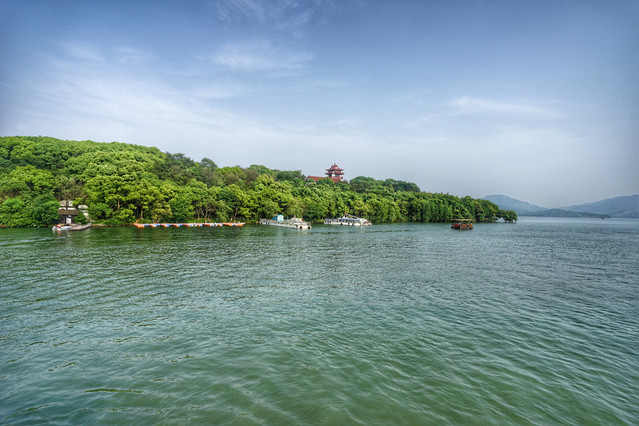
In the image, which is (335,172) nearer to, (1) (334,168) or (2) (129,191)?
(1) (334,168)

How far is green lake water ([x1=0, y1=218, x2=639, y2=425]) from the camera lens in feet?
22.8

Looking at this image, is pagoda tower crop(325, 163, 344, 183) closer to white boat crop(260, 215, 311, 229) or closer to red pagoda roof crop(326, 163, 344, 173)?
red pagoda roof crop(326, 163, 344, 173)

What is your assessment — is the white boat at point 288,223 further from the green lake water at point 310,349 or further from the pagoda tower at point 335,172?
the pagoda tower at point 335,172

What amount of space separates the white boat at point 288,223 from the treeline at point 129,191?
2.70 meters

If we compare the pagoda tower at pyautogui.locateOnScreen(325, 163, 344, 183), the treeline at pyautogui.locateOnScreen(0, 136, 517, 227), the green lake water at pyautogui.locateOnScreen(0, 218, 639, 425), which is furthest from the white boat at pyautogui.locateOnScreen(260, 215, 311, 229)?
the pagoda tower at pyautogui.locateOnScreen(325, 163, 344, 183)

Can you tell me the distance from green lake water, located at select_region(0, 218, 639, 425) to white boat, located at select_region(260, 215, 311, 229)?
45664 mm

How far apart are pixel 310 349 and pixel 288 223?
6111cm

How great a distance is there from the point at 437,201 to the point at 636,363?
127006 mm

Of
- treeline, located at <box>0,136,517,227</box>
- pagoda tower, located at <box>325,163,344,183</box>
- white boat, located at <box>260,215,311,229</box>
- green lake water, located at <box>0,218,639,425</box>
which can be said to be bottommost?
green lake water, located at <box>0,218,639,425</box>

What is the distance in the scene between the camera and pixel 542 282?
20469 mm

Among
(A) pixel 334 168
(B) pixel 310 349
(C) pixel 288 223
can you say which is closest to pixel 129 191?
(C) pixel 288 223

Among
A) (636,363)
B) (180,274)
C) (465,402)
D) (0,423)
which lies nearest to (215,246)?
(180,274)

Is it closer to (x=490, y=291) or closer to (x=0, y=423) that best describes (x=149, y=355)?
(x=0, y=423)

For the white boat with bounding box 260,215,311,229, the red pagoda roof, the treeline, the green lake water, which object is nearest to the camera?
the green lake water
